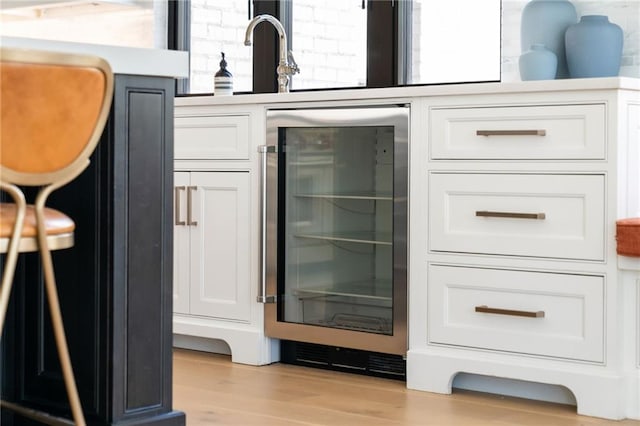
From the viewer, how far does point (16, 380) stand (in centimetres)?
256

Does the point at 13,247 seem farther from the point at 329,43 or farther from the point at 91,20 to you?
the point at 91,20

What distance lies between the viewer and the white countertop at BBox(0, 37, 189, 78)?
224 cm

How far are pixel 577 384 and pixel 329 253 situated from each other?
1024 mm

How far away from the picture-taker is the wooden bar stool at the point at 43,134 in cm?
188

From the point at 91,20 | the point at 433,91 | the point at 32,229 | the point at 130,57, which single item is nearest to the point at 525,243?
the point at 433,91

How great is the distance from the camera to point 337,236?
3.66m

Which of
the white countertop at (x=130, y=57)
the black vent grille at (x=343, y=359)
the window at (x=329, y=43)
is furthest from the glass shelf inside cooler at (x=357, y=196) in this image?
the white countertop at (x=130, y=57)

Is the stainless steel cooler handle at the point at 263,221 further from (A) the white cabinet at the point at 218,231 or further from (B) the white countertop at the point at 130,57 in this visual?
(B) the white countertop at the point at 130,57

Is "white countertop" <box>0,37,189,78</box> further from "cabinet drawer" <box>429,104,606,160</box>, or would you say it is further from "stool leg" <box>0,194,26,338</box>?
"cabinet drawer" <box>429,104,606,160</box>

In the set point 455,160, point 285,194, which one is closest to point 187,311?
point 285,194

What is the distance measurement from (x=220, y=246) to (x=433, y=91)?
3.39ft

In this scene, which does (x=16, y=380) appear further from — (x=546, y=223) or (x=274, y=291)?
(x=546, y=223)

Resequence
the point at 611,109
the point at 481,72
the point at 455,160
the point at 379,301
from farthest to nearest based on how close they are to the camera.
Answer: the point at 481,72
the point at 379,301
the point at 455,160
the point at 611,109

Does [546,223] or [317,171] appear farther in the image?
[317,171]
